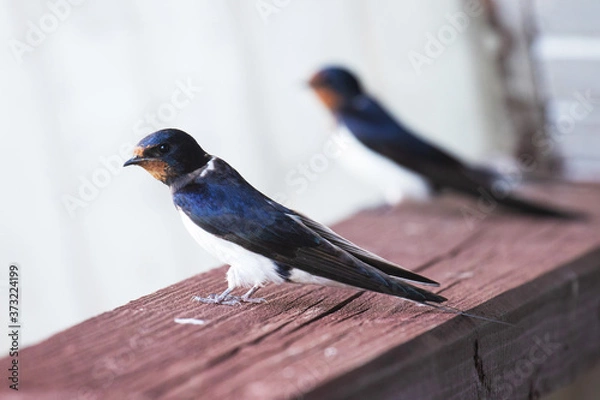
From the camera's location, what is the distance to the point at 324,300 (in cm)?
98

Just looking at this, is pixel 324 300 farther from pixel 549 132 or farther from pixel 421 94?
pixel 421 94

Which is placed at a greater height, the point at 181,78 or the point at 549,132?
the point at 181,78

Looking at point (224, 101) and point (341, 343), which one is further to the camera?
point (224, 101)

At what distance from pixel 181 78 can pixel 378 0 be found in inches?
31.1

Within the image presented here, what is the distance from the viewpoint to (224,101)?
224 centimetres

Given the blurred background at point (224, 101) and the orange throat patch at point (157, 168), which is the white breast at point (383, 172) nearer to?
the blurred background at point (224, 101)

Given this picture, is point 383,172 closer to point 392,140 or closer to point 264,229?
point 392,140

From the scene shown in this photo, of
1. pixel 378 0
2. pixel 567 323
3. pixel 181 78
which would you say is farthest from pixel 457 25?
pixel 567 323

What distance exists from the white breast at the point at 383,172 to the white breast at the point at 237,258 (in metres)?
1.05

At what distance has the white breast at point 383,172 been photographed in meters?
1.98

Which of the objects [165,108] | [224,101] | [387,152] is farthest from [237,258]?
[224,101]

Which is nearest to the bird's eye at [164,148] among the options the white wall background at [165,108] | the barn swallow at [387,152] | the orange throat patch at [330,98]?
the white wall background at [165,108]

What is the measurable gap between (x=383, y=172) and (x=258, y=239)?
48.1 inches

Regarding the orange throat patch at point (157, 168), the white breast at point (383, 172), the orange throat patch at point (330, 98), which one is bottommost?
the white breast at point (383, 172)
